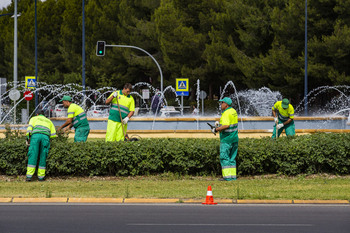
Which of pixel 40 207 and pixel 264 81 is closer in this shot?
pixel 40 207

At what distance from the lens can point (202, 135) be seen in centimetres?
2327

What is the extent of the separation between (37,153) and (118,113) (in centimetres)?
231

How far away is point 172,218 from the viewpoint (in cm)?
1021

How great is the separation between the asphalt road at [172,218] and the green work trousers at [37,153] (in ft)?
8.41

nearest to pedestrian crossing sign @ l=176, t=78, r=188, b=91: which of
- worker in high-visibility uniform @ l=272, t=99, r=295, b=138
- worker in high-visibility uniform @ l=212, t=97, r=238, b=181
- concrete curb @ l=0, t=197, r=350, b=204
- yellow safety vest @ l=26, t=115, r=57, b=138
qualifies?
worker in high-visibility uniform @ l=272, t=99, r=295, b=138

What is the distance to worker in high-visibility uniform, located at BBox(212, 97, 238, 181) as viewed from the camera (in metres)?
13.8

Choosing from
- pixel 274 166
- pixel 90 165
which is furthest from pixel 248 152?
pixel 90 165

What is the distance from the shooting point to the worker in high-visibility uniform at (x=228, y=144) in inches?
543

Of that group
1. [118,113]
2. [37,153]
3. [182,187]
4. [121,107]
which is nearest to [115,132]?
[118,113]

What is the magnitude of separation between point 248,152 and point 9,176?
498cm

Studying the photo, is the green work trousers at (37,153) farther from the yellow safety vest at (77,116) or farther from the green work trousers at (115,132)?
the green work trousers at (115,132)

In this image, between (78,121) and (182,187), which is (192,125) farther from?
(182,187)

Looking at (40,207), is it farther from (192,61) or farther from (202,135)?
(192,61)

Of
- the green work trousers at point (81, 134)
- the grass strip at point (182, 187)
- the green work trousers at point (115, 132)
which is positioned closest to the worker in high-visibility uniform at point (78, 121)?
the green work trousers at point (81, 134)
